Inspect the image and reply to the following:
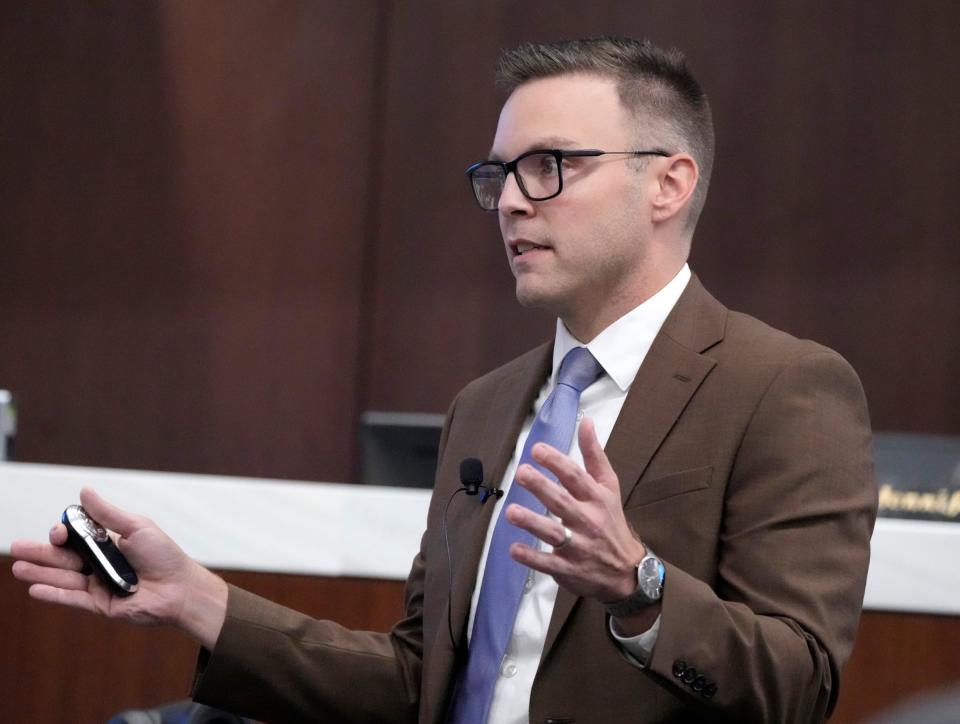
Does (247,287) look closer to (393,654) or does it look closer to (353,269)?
(353,269)

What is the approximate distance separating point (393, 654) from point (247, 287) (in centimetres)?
300

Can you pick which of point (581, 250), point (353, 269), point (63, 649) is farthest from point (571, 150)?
point (353, 269)

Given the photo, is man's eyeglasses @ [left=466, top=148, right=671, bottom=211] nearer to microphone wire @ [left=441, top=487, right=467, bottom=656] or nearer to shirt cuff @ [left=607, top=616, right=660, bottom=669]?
microphone wire @ [left=441, top=487, right=467, bottom=656]

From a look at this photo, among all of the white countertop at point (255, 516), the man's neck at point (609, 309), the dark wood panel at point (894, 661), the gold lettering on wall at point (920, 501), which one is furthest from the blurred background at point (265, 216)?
the man's neck at point (609, 309)

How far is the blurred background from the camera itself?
4.59 metres

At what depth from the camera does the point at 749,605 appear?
146 cm

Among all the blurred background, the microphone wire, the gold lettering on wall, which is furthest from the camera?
the blurred background

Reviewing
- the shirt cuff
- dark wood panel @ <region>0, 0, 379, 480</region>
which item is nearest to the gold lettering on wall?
the shirt cuff

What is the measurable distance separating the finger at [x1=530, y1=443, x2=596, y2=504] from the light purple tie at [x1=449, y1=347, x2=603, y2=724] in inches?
15.9

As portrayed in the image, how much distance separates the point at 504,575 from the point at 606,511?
43 cm

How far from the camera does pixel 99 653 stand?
238 centimetres

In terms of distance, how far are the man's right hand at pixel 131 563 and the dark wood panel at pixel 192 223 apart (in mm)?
3049

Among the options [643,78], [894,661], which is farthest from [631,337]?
[894,661]

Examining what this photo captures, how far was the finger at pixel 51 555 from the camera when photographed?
152 centimetres
